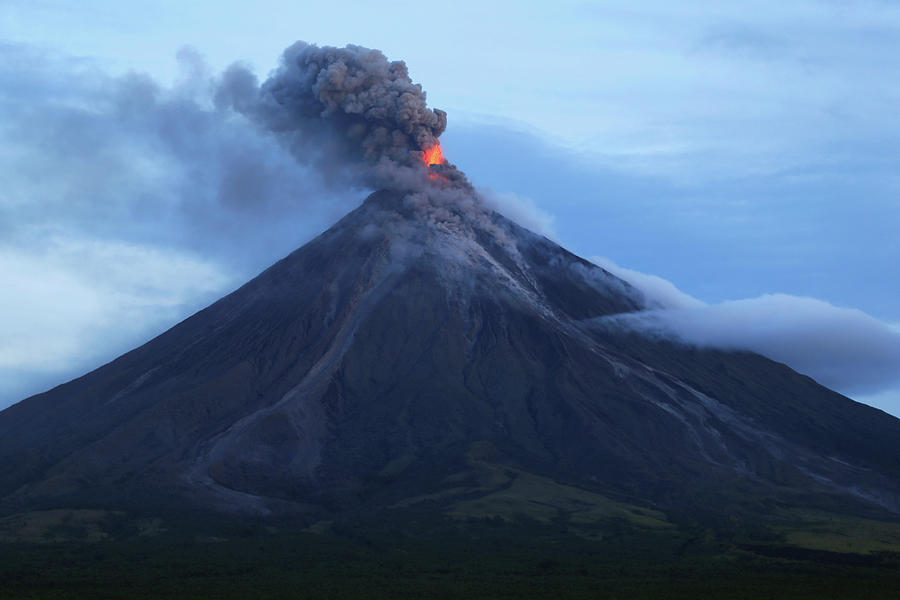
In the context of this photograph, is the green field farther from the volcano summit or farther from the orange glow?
the orange glow

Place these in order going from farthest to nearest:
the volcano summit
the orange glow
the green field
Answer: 1. the orange glow
2. the volcano summit
3. the green field

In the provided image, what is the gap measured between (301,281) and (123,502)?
170ft

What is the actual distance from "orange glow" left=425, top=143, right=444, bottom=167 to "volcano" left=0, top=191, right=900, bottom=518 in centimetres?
474

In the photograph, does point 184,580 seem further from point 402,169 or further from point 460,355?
point 402,169

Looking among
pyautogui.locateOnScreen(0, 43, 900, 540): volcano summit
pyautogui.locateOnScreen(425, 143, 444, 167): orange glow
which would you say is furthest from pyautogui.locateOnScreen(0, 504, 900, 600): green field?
pyautogui.locateOnScreen(425, 143, 444, 167): orange glow

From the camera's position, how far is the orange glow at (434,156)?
147000 mm

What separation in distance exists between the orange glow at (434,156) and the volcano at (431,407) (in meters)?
4.74

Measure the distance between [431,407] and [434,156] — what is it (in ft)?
134

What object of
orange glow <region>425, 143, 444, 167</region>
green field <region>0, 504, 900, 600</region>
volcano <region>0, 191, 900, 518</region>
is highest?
orange glow <region>425, 143, 444, 167</region>

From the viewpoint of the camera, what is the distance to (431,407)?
119562 millimetres

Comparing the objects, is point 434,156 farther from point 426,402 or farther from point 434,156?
point 426,402

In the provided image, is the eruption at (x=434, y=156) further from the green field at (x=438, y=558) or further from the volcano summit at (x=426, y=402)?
the green field at (x=438, y=558)

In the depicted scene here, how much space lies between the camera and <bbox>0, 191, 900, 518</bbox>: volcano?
339 feet

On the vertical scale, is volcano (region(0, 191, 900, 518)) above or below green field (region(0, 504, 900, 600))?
above
